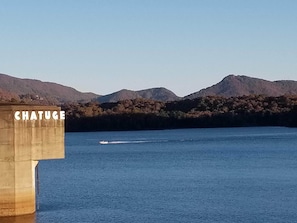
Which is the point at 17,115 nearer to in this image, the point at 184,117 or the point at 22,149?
the point at 22,149

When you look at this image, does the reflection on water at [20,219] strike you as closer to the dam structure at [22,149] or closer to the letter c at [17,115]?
the dam structure at [22,149]

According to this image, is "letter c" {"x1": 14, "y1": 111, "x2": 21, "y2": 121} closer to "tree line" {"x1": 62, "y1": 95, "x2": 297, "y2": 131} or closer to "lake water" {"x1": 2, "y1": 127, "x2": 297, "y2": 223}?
"lake water" {"x1": 2, "y1": 127, "x2": 297, "y2": 223}

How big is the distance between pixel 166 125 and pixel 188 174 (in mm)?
126138

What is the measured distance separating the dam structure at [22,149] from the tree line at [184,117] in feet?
474

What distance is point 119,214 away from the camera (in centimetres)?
3291

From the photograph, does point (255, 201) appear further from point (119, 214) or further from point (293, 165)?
point (293, 165)

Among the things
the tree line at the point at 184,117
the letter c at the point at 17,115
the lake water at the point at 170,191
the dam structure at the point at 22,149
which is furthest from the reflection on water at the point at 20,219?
→ the tree line at the point at 184,117

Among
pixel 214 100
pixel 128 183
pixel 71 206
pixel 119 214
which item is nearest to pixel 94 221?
pixel 119 214

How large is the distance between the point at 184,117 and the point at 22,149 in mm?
151443

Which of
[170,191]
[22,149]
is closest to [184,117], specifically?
[170,191]

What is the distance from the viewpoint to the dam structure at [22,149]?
2867 centimetres

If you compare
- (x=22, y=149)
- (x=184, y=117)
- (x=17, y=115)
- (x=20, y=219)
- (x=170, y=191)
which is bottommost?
(x=170, y=191)

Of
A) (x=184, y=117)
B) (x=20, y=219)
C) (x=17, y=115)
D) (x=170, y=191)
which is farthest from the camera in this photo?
(x=184, y=117)

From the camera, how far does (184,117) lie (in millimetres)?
180125
